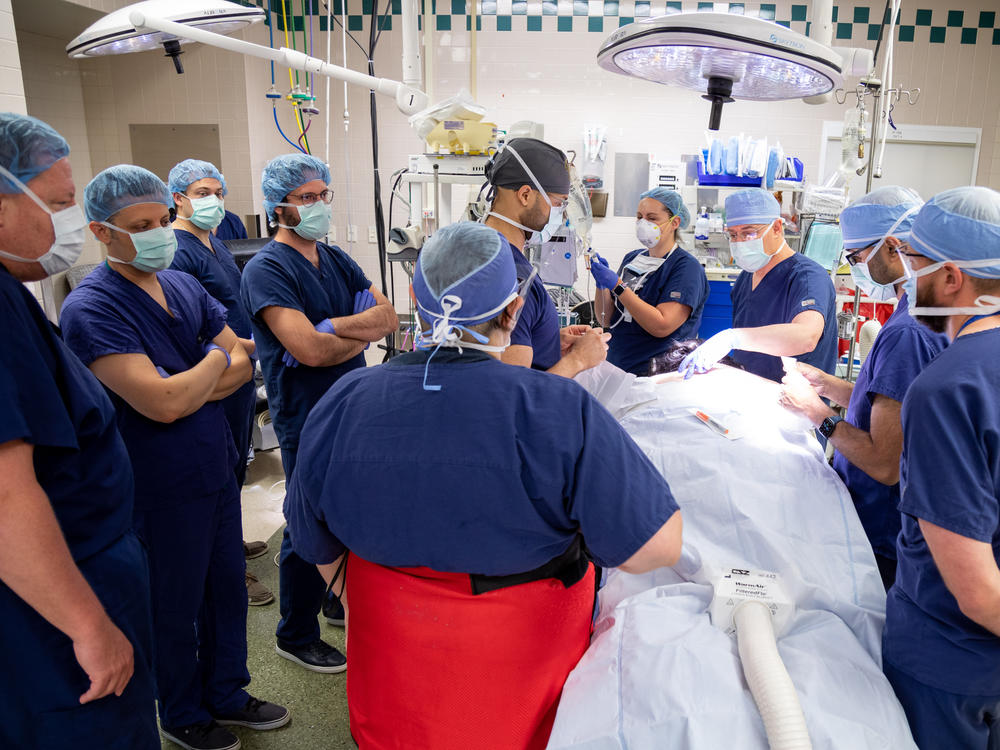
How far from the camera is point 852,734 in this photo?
1.03m

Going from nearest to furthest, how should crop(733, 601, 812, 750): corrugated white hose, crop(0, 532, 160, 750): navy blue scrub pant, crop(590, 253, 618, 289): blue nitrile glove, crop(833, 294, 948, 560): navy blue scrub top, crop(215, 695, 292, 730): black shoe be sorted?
1. crop(733, 601, 812, 750): corrugated white hose
2. crop(0, 532, 160, 750): navy blue scrub pant
3. crop(833, 294, 948, 560): navy blue scrub top
4. crop(215, 695, 292, 730): black shoe
5. crop(590, 253, 618, 289): blue nitrile glove

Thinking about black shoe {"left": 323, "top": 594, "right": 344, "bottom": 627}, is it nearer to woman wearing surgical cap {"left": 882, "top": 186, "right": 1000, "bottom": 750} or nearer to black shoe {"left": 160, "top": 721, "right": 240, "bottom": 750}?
black shoe {"left": 160, "top": 721, "right": 240, "bottom": 750}

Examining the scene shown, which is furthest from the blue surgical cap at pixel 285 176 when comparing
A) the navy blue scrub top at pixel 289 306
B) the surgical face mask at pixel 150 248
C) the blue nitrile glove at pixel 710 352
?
the blue nitrile glove at pixel 710 352

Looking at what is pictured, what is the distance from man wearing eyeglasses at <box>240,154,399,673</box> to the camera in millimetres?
2004

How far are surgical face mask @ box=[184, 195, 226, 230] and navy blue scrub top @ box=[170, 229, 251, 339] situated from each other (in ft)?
0.21

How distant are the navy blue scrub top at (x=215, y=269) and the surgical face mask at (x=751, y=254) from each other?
5.93 feet

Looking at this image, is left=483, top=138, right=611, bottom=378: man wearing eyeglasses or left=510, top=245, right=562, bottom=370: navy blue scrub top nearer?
left=510, top=245, right=562, bottom=370: navy blue scrub top

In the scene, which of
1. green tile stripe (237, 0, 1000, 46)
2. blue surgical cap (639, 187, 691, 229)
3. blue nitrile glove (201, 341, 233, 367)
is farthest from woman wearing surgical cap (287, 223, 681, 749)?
green tile stripe (237, 0, 1000, 46)

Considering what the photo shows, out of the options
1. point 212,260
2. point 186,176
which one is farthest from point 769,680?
point 186,176

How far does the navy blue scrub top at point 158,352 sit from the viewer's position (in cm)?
156

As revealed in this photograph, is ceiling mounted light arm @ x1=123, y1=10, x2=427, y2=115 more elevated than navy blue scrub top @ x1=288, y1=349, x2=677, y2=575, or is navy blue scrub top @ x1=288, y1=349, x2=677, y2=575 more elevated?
ceiling mounted light arm @ x1=123, y1=10, x2=427, y2=115

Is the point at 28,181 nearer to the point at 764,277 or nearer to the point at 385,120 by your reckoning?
the point at 764,277

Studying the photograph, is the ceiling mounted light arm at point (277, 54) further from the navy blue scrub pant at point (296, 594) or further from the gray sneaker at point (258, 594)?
the gray sneaker at point (258, 594)

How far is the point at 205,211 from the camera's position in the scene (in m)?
2.82
